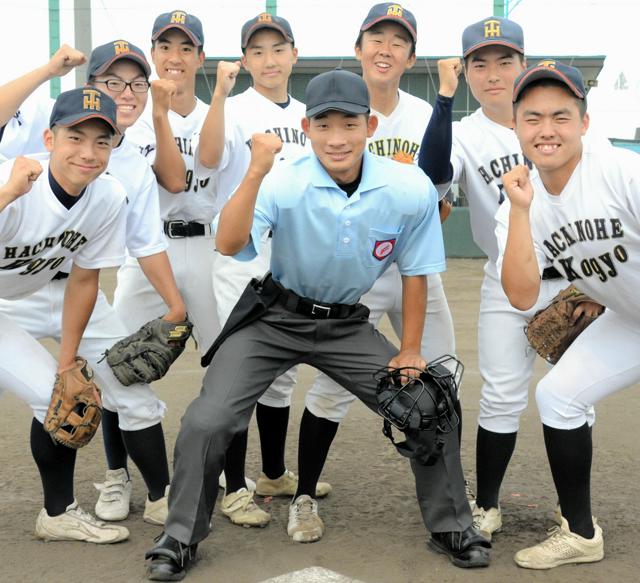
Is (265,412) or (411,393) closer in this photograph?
(411,393)

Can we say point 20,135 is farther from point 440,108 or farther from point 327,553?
point 327,553

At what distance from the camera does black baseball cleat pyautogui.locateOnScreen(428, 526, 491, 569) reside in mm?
3436

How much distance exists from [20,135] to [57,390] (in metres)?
1.31

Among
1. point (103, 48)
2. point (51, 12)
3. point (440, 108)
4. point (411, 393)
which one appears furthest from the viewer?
point (51, 12)

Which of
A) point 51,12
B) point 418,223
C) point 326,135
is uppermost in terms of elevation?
point 51,12

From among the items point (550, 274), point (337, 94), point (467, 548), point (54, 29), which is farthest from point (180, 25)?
point (54, 29)

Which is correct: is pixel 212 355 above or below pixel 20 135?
below

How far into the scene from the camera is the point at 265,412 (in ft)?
13.9

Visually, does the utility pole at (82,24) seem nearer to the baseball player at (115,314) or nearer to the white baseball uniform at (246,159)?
the white baseball uniform at (246,159)

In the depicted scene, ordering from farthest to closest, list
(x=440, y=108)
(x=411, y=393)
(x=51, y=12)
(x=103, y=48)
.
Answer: (x=51, y=12), (x=103, y=48), (x=440, y=108), (x=411, y=393)

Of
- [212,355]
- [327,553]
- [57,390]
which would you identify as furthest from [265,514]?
[57,390]

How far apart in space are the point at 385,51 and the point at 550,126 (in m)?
1.15

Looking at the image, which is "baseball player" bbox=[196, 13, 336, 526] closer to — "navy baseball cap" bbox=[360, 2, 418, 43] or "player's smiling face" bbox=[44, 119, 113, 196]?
"navy baseball cap" bbox=[360, 2, 418, 43]

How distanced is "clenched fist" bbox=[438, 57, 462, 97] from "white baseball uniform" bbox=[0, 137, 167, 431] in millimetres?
1355
